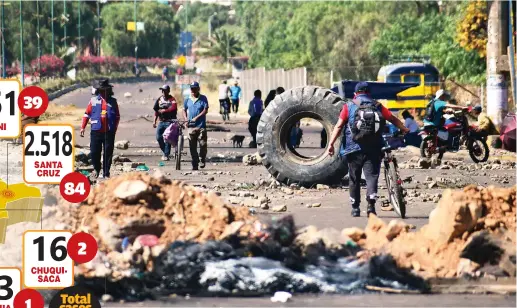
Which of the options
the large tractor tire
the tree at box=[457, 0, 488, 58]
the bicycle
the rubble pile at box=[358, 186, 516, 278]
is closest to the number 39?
the rubble pile at box=[358, 186, 516, 278]

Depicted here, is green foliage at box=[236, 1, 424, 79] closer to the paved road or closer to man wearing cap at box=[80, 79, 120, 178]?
the paved road

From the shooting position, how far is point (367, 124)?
591 inches

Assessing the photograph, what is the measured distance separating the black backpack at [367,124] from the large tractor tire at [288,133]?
423 cm

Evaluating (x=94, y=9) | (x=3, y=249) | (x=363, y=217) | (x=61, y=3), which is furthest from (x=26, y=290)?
(x=94, y=9)

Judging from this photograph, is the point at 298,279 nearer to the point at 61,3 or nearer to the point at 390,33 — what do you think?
the point at 390,33

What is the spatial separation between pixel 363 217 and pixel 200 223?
365 cm

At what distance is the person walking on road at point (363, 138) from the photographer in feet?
49.3

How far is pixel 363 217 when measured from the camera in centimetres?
1552

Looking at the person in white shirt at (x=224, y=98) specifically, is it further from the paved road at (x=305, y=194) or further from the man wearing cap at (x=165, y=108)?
the man wearing cap at (x=165, y=108)

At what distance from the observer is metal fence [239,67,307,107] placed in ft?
196

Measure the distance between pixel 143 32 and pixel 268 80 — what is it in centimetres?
8203
